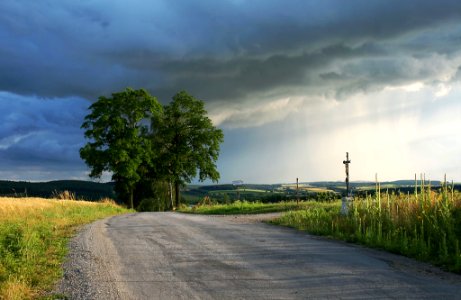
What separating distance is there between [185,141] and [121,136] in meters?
7.93

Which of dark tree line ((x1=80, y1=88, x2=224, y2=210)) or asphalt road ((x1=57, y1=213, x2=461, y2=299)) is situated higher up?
dark tree line ((x1=80, y1=88, x2=224, y2=210))

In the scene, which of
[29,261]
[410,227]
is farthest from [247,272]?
[410,227]

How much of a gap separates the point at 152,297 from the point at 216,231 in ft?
28.0

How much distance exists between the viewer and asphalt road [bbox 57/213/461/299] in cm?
697

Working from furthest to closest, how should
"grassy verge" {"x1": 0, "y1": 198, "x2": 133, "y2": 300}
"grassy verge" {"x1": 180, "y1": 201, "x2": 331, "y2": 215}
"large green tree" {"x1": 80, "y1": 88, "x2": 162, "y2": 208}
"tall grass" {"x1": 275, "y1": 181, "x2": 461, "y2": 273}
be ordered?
"large green tree" {"x1": 80, "y1": 88, "x2": 162, "y2": 208} < "grassy verge" {"x1": 180, "y1": 201, "x2": 331, "y2": 215} < "tall grass" {"x1": 275, "y1": 181, "x2": 461, "y2": 273} < "grassy verge" {"x1": 0, "y1": 198, "x2": 133, "y2": 300}

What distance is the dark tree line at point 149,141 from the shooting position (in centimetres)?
4766

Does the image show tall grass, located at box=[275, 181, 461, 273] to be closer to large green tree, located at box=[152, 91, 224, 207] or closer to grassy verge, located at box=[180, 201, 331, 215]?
grassy verge, located at box=[180, 201, 331, 215]

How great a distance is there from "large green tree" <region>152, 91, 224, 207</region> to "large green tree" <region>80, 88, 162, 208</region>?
2038 mm

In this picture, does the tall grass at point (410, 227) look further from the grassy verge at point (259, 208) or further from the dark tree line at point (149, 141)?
the dark tree line at point (149, 141)

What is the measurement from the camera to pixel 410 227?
12484 millimetres

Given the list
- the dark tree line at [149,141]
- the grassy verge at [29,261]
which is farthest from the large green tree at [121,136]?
the grassy verge at [29,261]

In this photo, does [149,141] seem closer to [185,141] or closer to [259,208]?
[185,141]

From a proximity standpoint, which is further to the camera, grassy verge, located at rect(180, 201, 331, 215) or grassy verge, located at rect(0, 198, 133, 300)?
grassy verge, located at rect(180, 201, 331, 215)

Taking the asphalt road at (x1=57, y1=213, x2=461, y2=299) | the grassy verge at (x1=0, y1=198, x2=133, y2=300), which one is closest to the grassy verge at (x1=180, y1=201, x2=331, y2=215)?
the grassy verge at (x1=0, y1=198, x2=133, y2=300)
